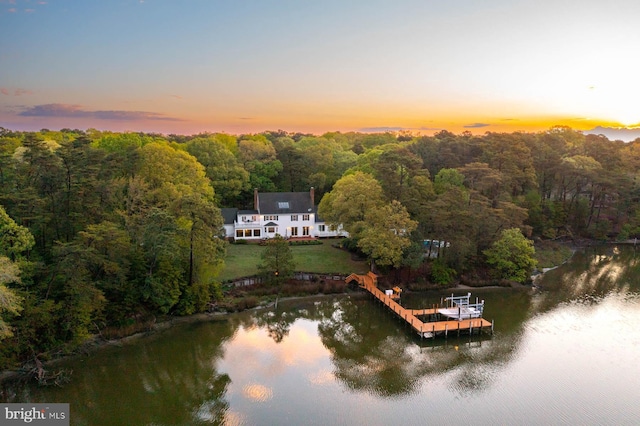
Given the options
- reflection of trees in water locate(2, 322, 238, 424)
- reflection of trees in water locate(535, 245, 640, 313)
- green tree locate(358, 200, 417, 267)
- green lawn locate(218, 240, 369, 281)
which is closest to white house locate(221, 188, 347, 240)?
green lawn locate(218, 240, 369, 281)

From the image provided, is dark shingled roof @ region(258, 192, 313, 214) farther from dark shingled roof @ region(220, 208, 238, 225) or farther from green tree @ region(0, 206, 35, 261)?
green tree @ region(0, 206, 35, 261)

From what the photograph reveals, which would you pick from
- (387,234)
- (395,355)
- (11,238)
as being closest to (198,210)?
(11,238)

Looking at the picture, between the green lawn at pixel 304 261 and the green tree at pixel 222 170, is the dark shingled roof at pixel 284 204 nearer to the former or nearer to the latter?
the green lawn at pixel 304 261

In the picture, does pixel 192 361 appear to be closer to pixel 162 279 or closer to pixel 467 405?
pixel 162 279

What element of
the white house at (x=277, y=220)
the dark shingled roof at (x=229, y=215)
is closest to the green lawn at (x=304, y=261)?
the white house at (x=277, y=220)

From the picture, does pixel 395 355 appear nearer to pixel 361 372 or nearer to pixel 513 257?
pixel 361 372

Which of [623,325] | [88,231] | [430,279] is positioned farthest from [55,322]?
[623,325]
